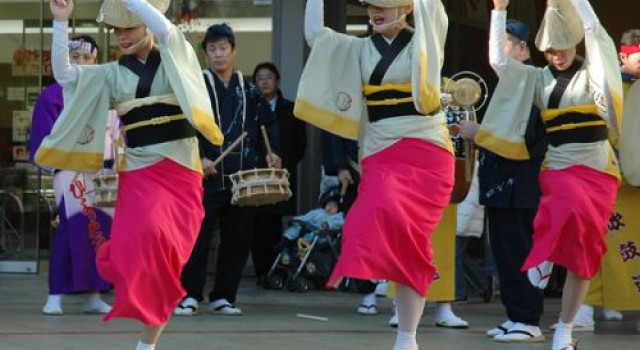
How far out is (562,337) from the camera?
8.34 meters

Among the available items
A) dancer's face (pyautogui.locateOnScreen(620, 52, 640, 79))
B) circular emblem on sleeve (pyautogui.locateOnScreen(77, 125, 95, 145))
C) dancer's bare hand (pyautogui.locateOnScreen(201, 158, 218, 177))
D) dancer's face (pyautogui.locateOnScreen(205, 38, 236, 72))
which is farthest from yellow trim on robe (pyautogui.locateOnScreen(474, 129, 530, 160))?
circular emblem on sleeve (pyautogui.locateOnScreen(77, 125, 95, 145))

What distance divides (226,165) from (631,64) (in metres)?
2.73

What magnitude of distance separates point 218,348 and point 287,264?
3831 millimetres

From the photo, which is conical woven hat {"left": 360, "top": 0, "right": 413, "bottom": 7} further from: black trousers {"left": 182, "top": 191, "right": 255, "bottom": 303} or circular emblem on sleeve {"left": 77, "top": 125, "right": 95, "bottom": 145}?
black trousers {"left": 182, "top": 191, "right": 255, "bottom": 303}

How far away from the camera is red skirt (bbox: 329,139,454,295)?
7371 millimetres

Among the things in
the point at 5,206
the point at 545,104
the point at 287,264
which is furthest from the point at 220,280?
the point at 5,206

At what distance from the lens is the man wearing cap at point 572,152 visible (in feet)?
27.0

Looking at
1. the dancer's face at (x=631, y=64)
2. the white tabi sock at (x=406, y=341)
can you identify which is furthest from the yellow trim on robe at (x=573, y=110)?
the white tabi sock at (x=406, y=341)

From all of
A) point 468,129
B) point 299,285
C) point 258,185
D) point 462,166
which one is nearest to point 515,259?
point 462,166

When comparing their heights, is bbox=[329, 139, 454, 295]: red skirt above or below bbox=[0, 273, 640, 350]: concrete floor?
above

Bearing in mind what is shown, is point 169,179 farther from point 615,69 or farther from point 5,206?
point 5,206

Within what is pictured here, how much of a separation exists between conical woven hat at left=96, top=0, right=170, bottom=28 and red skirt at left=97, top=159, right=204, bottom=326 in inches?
27.4

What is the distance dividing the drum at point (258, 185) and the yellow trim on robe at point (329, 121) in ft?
6.11

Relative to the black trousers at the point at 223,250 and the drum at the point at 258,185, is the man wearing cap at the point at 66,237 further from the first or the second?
the drum at the point at 258,185
